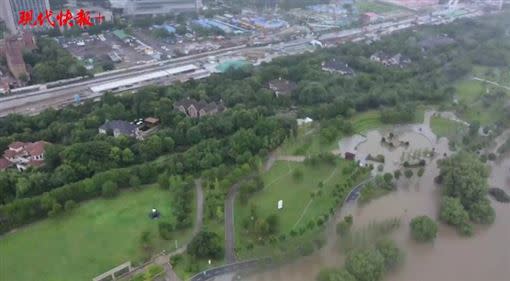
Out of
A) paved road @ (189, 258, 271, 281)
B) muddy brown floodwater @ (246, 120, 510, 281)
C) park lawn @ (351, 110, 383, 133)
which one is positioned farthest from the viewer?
park lawn @ (351, 110, 383, 133)

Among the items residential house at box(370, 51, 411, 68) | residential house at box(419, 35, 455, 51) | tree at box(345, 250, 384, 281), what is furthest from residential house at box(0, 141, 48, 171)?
residential house at box(419, 35, 455, 51)

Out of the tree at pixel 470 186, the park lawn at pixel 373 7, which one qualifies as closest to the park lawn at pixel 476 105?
the tree at pixel 470 186

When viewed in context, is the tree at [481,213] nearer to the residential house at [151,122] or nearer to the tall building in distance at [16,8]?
the residential house at [151,122]

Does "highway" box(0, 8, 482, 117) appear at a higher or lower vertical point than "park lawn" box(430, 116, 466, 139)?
higher

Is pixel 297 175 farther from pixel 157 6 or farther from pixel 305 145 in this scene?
pixel 157 6

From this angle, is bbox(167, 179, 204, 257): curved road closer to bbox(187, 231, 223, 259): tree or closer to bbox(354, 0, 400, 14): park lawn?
bbox(187, 231, 223, 259): tree

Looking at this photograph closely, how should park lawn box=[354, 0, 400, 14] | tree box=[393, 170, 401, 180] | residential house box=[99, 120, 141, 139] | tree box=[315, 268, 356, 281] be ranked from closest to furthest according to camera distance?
tree box=[315, 268, 356, 281], tree box=[393, 170, 401, 180], residential house box=[99, 120, 141, 139], park lawn box=[354, 0, 400, 14]

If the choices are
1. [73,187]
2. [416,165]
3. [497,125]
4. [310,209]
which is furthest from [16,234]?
[497,125]

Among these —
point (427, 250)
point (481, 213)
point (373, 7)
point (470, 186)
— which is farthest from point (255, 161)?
point (373, 7)
